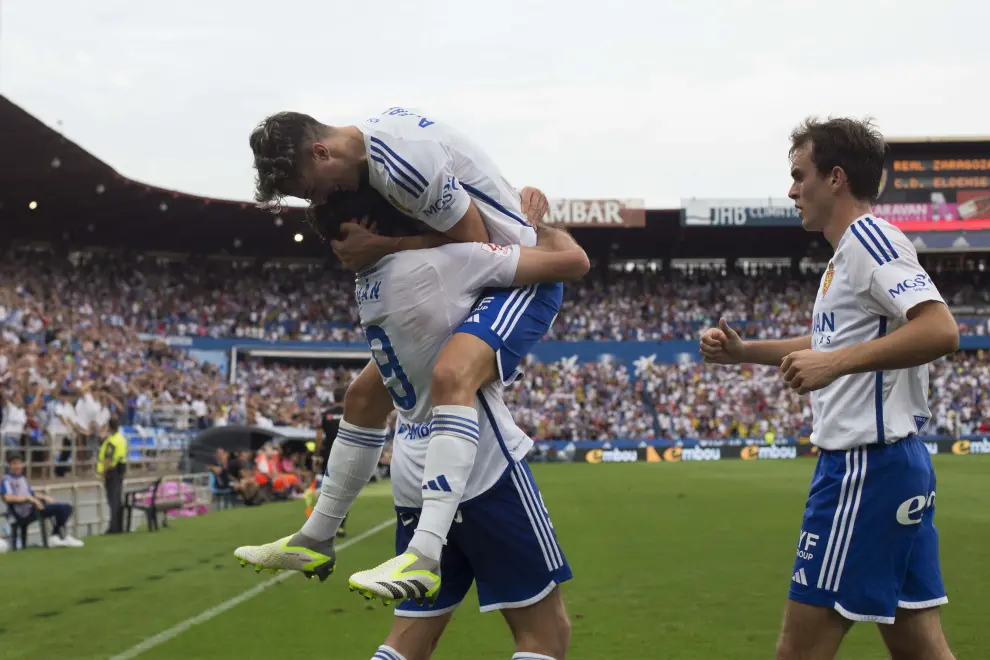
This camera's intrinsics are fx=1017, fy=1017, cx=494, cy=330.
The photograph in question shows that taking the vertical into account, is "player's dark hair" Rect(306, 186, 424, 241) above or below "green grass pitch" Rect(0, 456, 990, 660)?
above

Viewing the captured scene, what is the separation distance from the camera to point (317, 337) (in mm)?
49312

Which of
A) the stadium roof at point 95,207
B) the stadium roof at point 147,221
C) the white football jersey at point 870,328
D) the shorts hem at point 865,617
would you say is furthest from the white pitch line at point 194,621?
the stadium roof at point 147,221

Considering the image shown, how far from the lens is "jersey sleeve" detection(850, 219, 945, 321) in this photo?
3264 millimetres

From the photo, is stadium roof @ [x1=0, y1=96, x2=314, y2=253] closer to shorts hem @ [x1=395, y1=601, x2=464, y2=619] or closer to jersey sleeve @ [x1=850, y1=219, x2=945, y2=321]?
shorts hem @ [x1=395, y1=601, x2=464, y2=619]

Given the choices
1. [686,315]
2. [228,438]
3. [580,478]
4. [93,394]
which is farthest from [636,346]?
[93,394]

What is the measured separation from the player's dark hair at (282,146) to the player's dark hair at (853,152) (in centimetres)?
174

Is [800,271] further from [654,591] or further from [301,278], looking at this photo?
[654,591]

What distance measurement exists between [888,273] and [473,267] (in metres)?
1.36

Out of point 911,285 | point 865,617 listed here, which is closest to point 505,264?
point 911,285

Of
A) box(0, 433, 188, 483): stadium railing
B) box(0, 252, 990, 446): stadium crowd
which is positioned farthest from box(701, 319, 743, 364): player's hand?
box(0, 252, 990, 446): stadium crowd

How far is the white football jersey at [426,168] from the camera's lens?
3.19 m

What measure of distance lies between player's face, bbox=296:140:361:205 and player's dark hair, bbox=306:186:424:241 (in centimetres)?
5

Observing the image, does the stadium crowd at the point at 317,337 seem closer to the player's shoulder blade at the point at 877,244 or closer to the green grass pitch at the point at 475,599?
the green grass pitch at the point at 475,599

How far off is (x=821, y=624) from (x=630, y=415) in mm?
42145
